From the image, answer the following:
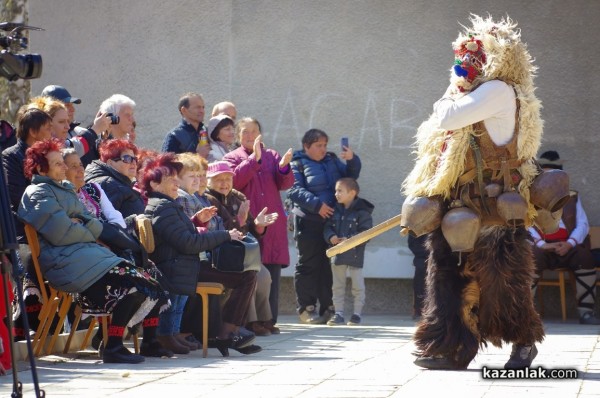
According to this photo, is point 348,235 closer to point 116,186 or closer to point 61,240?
point 116,186

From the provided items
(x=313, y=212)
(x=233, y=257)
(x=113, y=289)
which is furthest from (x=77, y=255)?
(x=313, y=212)

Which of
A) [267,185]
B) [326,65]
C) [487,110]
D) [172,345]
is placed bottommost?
[172,345]

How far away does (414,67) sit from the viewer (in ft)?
46.6

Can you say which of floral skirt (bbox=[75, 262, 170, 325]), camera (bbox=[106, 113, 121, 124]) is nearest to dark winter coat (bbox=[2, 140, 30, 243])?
floral skirt (bbox=[75, 262, 170, 325])

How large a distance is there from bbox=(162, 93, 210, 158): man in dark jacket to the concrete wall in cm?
264

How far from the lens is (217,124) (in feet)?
39.0

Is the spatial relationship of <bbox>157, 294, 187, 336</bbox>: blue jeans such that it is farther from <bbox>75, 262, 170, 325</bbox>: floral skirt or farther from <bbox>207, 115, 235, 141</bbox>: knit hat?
<bbox>207, 115, 235, 141</bbox>: knit hat

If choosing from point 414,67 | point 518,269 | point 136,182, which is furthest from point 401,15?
point 518,269

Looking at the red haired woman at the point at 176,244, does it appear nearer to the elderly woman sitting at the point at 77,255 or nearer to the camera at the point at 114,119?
the elderly woman sitting at the point at 77,255

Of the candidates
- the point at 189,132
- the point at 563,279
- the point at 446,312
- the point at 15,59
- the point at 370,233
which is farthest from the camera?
the point at 563,279

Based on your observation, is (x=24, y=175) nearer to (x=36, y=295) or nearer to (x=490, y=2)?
(x=36, y=295)

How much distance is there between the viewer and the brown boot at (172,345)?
9453mm

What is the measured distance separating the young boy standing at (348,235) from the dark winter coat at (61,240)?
4.63 meters

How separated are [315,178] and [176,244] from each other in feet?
13.1
